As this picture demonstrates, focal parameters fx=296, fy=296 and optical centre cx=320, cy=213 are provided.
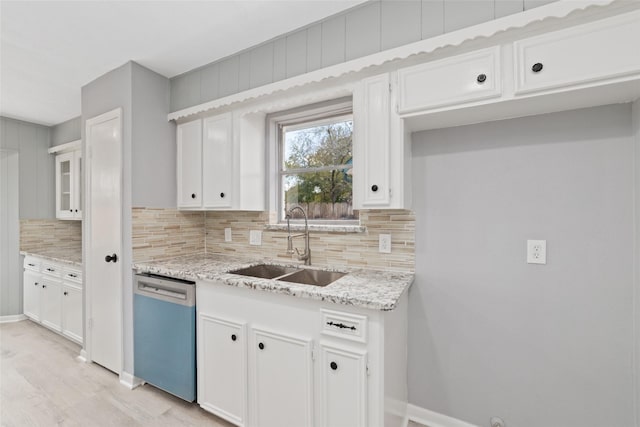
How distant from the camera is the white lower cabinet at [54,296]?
287 centimetres

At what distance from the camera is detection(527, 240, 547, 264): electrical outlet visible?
1524 mm

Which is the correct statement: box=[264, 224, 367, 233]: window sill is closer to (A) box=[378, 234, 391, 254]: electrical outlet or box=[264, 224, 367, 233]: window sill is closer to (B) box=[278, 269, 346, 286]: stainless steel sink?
(A) box=[378, 234, 391, 254]: electrical outlet

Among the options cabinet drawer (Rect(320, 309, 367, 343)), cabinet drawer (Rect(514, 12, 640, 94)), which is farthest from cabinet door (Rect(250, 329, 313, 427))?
cabinet drawer (Rect(514, 12, 640, 94))

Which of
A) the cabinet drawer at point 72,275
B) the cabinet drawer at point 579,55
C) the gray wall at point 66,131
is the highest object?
the gray wall at point 66,131

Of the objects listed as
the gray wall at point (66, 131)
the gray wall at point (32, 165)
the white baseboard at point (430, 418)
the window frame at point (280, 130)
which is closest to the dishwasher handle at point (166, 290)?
the window frame at point (280, 130)

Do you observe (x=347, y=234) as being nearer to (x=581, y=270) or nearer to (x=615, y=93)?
(x=581, y=270)

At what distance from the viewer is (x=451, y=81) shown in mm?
1431

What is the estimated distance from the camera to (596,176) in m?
1.42

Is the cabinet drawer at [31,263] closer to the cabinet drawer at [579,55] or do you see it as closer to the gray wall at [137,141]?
the gray wall at [137,141]

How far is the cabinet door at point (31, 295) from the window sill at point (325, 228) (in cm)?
302

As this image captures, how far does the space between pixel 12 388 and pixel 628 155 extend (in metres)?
4.12

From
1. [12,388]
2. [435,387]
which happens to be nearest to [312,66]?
[435,387]

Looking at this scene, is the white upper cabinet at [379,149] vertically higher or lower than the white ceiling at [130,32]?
lower

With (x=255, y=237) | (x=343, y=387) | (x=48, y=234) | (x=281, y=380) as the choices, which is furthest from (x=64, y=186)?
(x=343, y=387)
